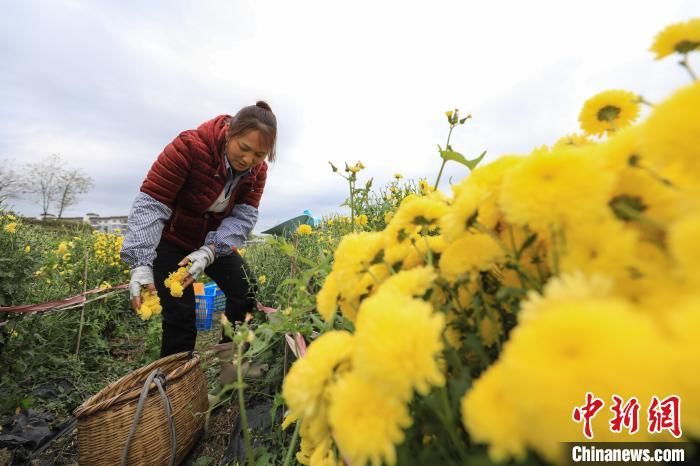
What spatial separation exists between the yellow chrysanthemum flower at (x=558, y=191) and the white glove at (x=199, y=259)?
89.9 inches

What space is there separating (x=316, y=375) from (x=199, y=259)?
7.34 feet

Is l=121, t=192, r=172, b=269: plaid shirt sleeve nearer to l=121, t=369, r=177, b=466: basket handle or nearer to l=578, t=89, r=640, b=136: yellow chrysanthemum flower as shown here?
l=121, t=369, r=177, b=466: basket handle

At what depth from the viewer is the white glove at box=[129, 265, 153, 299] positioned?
2.17m

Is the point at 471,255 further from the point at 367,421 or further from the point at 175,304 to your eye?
the point at 175,304

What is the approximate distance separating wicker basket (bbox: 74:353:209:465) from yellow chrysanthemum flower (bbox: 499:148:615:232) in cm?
173

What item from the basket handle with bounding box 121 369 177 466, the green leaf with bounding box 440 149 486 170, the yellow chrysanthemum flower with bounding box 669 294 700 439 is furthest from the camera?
the basket handle with bounding box 121 369 177 466

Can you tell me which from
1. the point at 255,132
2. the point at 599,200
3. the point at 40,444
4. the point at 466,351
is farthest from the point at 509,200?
the point at 40,444

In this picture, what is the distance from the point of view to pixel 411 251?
0.46 metres

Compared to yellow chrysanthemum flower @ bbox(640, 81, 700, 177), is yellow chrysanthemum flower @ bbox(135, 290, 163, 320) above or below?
below

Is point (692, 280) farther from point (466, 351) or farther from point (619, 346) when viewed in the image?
point (466, 351)

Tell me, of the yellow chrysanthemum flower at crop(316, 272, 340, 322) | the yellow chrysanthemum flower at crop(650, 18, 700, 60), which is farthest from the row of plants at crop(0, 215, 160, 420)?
the yellow chrysanthemum flower at crop(650, 18, 700, 60)

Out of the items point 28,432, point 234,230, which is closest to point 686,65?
point 234,230

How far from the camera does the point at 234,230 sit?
2602mm

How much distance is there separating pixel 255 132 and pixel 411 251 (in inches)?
80.3
